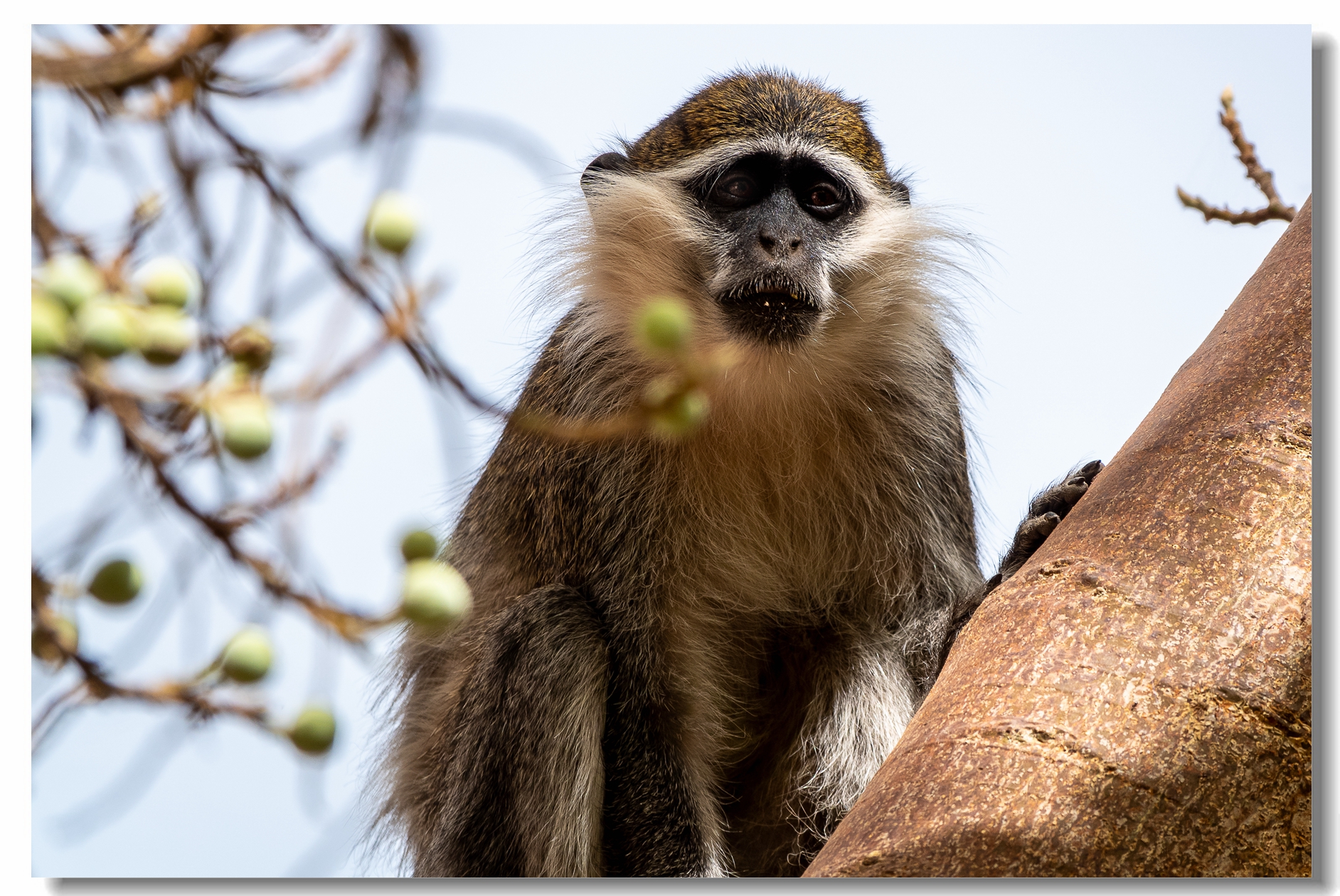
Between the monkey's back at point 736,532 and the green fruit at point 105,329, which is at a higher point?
the green fruit at point 105,329

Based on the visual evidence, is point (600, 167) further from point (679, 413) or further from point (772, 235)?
point (679, 413)

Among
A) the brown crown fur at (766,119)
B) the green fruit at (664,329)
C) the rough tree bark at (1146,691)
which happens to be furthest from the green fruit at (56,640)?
the brown crown fur at (766,119)

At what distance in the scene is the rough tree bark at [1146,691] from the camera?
182cm

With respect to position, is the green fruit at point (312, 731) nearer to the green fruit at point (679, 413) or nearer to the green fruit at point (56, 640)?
the green fruit at point (56, 640)

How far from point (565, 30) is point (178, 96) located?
1.75m

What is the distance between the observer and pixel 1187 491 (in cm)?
206

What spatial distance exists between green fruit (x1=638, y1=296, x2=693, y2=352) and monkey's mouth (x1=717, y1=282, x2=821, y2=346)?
1934 mm

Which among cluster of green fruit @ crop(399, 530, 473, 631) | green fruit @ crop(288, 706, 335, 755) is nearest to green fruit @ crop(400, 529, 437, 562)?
cluster of green fruit @ crop(399, 530, 473, 631)

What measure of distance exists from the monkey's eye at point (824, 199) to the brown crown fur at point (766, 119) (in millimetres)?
127

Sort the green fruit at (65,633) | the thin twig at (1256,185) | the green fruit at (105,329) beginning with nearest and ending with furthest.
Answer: the green fruit at (105,329)
the green fruit at (65,633)
the thin twig at (1256,185)

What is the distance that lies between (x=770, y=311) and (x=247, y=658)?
2.01 meters

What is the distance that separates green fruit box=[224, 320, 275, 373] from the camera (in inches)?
34.2
